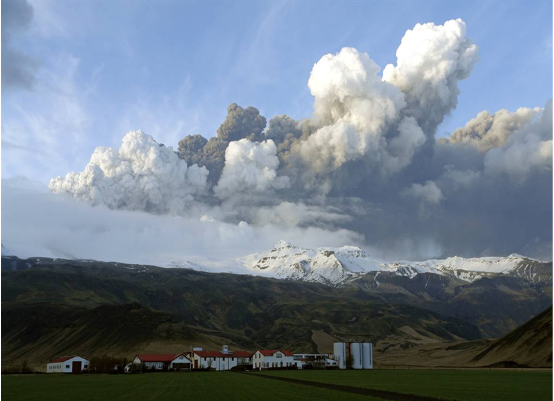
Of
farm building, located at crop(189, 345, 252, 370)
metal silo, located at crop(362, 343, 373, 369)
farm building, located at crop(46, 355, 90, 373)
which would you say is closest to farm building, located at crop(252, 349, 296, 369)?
farm building, located at crop(189, 345, 252, 370)

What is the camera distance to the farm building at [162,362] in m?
152

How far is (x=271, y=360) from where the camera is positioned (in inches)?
6467

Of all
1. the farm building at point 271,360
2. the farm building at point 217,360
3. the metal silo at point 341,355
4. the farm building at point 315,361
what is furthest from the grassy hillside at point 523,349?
the farm building at point 217,360

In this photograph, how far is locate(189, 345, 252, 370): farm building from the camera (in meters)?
159

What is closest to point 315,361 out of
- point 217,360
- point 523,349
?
point 217,360

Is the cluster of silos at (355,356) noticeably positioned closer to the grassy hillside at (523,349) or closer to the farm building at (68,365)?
the grassy hillside at (523,349)

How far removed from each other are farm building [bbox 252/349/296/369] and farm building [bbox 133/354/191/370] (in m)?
20.5

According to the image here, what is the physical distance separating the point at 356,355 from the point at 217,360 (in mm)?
43797

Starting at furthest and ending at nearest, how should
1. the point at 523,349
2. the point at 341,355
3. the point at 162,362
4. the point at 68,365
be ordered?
the point at 341,355, the point at 162,362, the point at 68,365, the point at 523,349

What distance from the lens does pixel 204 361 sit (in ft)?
522

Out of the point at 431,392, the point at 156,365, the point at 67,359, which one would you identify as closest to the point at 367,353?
the point at 156,365

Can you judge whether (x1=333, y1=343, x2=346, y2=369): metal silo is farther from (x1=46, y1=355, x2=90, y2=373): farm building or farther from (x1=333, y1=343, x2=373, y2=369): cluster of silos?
(x1=46, y1=355, x2=90, y2=373): farm building

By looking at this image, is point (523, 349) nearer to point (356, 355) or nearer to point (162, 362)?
point (356, 355)

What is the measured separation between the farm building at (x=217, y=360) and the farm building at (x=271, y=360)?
551cm
